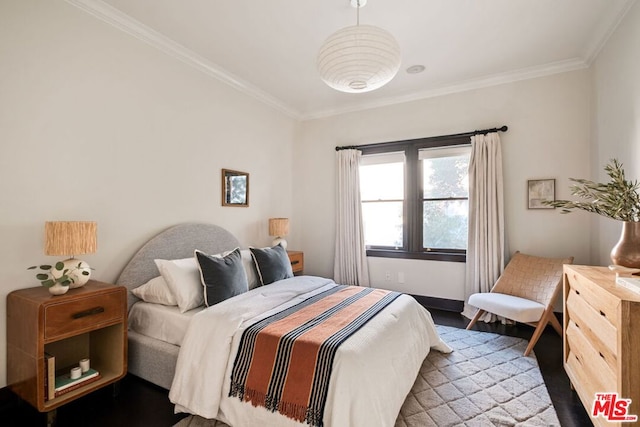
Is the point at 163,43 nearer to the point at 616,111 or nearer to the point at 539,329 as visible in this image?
the point at 616,111

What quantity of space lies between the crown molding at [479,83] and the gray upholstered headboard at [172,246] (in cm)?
260

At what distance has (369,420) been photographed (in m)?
1.48

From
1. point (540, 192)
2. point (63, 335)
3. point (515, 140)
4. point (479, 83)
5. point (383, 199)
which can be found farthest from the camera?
point (383, 199)

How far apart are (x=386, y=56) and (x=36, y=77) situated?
7.75ft

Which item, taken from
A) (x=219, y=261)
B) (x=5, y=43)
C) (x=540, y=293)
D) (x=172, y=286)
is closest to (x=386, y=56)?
(x=219, y=261)

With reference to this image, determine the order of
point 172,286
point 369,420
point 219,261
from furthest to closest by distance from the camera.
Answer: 1. point 219,261
2. point 172,286
3. point 369,420

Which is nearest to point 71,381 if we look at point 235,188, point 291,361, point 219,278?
point 219,278

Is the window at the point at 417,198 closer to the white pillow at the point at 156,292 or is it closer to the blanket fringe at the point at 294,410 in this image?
the white pillow at the point at 156,292

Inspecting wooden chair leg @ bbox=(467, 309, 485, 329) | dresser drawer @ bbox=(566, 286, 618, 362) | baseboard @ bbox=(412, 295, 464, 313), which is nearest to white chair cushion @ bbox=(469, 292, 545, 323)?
wooden chair leg @ bbox=(467, 309, 485, 329)

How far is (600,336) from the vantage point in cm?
157

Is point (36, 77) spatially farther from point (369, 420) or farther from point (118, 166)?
point (369, 420)

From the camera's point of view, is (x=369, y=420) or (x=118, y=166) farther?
(x=118, y=166)

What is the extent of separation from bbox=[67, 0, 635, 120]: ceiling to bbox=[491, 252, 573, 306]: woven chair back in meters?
2.09

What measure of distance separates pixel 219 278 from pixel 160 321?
20.2 inches
